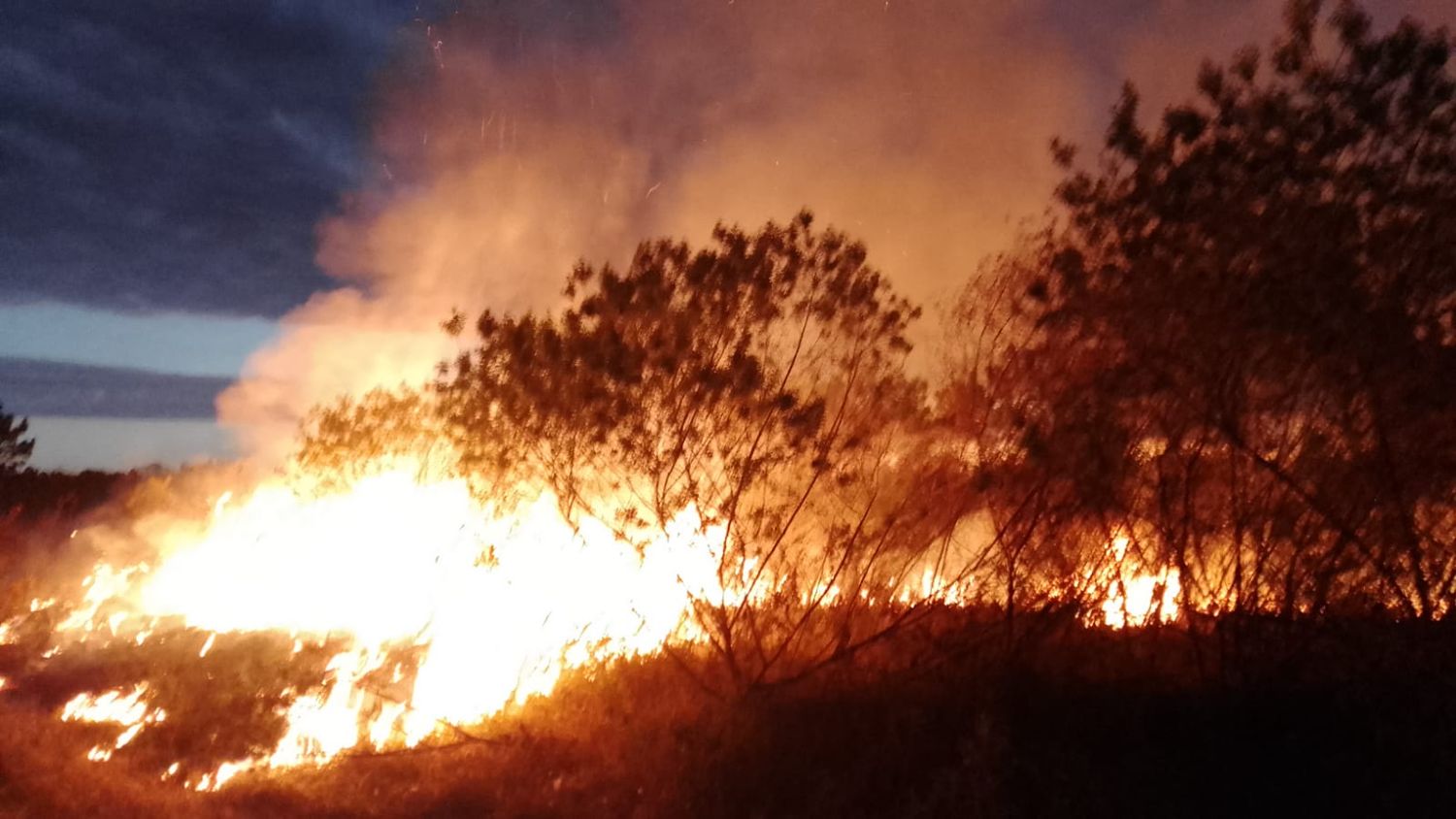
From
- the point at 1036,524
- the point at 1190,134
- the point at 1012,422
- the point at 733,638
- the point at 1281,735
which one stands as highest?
the point at 1190,134

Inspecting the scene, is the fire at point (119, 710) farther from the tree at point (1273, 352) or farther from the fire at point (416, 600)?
the tree at point (1273, 352)

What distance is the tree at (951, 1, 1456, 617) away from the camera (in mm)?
6918

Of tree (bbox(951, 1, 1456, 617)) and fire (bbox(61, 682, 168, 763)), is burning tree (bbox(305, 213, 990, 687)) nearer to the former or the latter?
tree (bbox(951, 1, 1456, 617))

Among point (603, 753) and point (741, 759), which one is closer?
point (741, 759)

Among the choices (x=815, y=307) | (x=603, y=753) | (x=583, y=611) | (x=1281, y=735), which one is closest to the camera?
(x=1281, y=735)

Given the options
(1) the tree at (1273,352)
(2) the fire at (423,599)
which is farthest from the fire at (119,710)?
(1) the tree at (1273,352)

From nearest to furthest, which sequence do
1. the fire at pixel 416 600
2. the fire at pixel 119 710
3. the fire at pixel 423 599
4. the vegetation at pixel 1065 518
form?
the vegetation at pixel 1065 518
the fire at pixel 423 599
the fire at pixel 416 600
the fire at pixel 119 710

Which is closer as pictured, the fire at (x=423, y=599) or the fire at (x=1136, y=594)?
the fire at (x=1136, y=594)

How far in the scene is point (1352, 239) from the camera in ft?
23.0

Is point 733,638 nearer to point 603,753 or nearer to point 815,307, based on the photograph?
point 603,753

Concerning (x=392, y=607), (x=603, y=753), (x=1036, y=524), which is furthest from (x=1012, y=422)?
(x=392, y=607)

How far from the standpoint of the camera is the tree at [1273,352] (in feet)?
22.7

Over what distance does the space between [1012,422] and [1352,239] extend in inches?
98.2

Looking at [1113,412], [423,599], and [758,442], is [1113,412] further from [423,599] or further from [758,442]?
[423,599]
